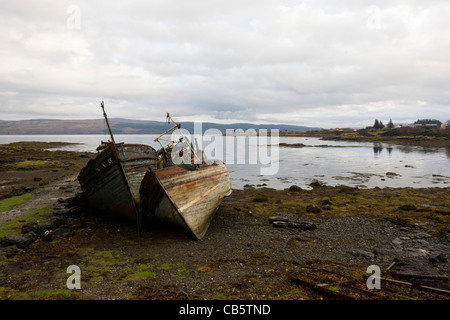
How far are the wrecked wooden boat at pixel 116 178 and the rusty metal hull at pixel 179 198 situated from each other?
1.30 meters

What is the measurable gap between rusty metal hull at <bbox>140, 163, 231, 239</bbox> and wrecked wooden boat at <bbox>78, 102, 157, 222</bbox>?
1.30 metres

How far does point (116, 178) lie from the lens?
45.3ft

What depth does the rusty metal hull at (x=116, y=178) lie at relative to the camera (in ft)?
44.5

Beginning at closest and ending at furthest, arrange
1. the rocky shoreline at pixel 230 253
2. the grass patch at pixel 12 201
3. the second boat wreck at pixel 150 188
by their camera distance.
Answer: the rocky shoreline at pixel 230 253 < the second boat wreck at pixel 150 188 < the grass patch at pixel 12 201

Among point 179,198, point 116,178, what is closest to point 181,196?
point 179,198

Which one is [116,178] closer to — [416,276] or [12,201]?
[12,201]

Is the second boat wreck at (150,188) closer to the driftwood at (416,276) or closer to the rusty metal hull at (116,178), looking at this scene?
the rusty metal hull at (116,178)

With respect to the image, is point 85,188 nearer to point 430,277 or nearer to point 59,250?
point 59,250

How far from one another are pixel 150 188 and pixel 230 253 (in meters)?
4.99

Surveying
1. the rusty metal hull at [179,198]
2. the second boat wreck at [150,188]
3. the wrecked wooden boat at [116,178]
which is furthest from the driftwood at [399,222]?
the wrecked wooden boat at [116,178]

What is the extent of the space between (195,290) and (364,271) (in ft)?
19.1

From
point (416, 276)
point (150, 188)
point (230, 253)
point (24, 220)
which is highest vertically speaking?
point (150, 188)
